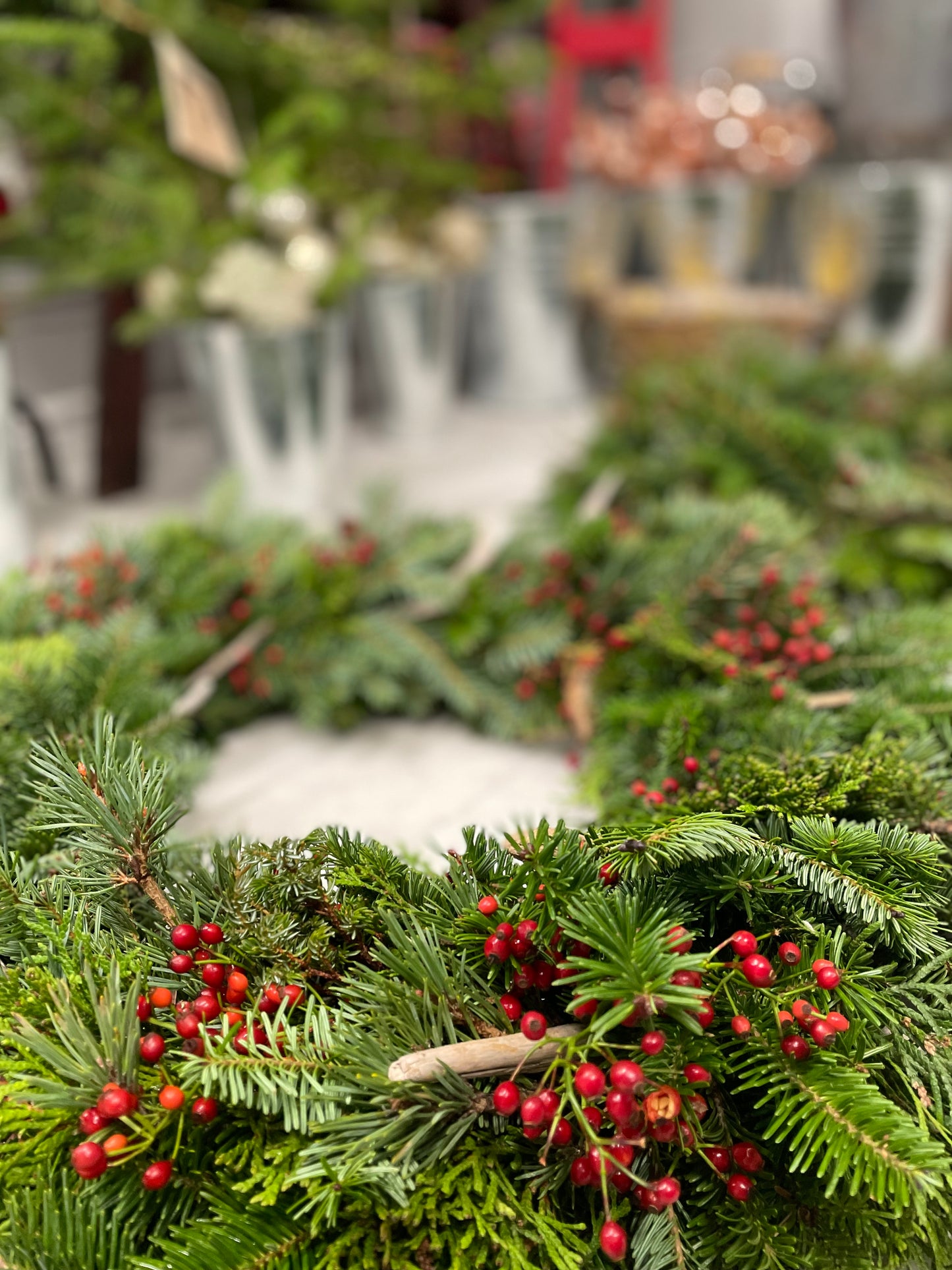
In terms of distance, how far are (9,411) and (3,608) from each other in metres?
0.30

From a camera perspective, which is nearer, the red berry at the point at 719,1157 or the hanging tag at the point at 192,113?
the red berry at the point at 719,1157

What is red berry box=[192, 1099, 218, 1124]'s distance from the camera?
0.91 ft

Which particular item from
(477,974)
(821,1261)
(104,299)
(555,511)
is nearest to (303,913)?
(477,974)

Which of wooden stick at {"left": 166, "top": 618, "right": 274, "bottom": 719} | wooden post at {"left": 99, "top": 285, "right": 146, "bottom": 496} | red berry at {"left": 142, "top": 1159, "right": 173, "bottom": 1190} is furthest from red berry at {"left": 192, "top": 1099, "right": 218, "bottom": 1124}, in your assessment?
wooden post at {"left": 99, "top": 285, "right": 146, "bottom": 496}

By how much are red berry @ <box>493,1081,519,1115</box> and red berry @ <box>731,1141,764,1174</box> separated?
7 centimetres

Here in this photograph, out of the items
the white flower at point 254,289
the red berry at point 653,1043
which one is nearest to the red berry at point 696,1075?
the red berry at point 653,1043

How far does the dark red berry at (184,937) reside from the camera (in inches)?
12.4

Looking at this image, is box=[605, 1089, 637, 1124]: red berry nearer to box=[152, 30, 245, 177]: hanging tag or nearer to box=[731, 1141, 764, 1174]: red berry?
box=[731, 1141, 764, 1174]: red berry

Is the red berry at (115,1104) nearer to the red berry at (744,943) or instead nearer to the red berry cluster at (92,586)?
the red berry at (744,943)

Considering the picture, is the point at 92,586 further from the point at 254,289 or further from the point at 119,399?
the point at 119,399

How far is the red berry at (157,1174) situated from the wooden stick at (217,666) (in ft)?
0.95

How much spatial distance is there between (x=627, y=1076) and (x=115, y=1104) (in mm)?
140

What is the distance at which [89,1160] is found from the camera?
26 centimetres

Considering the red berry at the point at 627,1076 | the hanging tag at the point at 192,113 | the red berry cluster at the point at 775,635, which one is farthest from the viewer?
the hanging tag at the point at 192,113
